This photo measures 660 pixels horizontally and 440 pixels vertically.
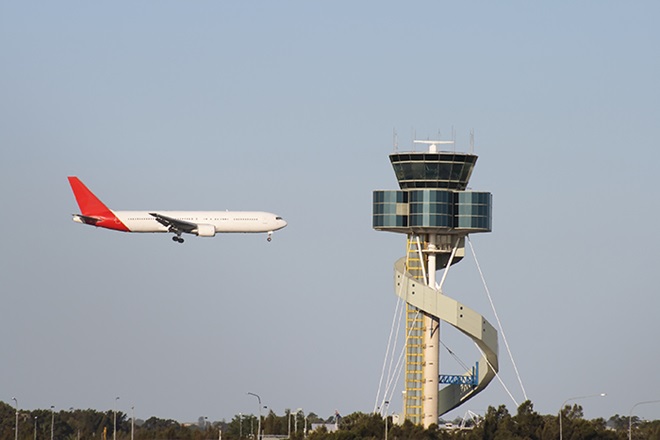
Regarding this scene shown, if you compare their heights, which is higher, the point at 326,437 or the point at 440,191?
the point at 440,191

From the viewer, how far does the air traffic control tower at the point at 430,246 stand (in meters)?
194

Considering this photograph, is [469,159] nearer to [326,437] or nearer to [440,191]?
[440,191]

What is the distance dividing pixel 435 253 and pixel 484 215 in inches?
325

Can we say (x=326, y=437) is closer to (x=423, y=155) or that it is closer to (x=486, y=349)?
(x=486, y=349)

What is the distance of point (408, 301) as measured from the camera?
195625 mm

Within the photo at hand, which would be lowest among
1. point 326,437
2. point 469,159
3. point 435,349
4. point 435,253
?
point 326,437

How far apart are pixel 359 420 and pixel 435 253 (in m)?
24.4

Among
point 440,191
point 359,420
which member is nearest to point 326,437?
point 359,420

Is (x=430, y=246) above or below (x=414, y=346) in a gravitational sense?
above

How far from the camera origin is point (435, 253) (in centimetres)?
19788

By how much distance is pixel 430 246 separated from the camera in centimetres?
19725

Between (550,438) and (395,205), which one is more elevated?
(395,205)

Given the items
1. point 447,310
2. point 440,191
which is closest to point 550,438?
point 447,310

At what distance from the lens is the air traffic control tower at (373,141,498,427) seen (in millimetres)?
193750
